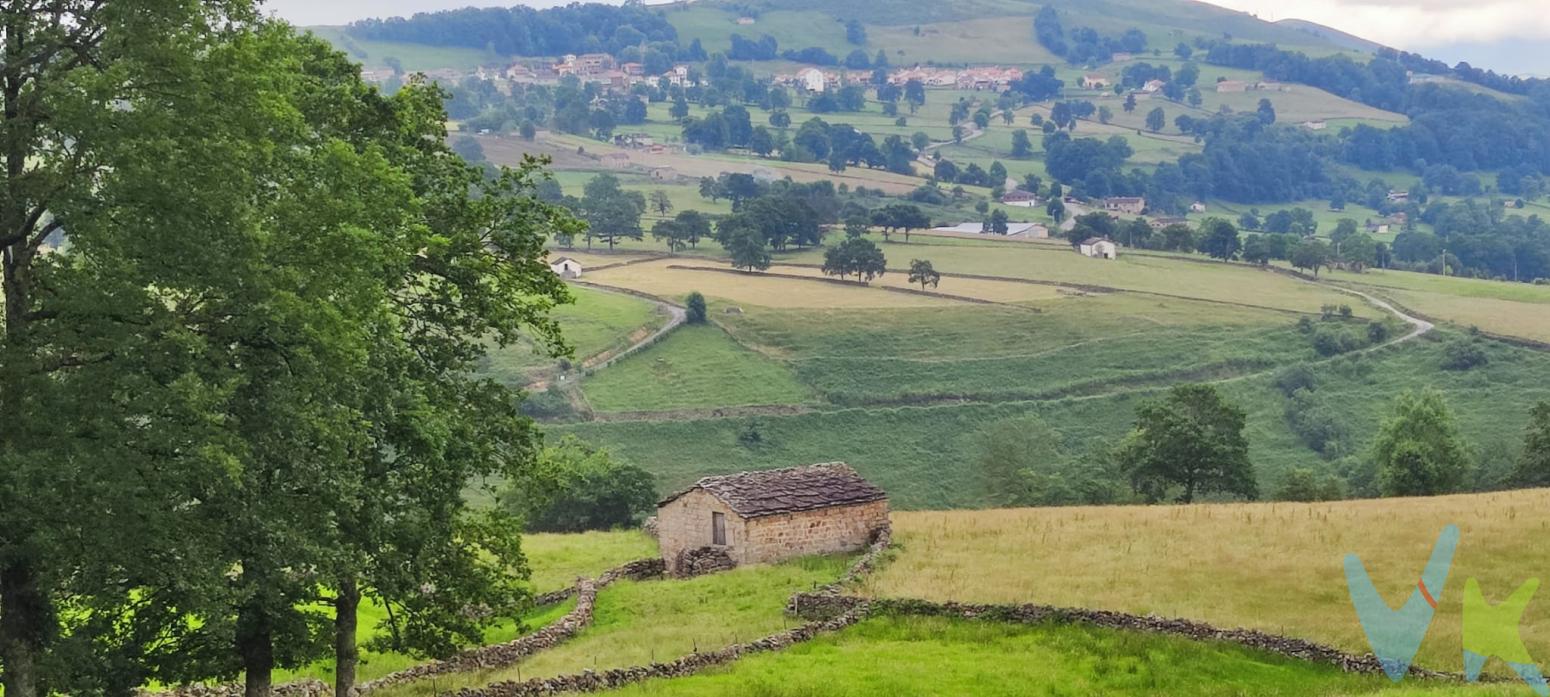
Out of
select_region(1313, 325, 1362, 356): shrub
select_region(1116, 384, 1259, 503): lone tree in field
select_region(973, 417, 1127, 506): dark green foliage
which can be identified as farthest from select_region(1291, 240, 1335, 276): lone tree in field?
select_region(1116, 384, 1259, 503): lone tree in field

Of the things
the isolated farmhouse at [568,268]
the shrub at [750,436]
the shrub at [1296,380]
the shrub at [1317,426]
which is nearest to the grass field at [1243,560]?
the shrub at [750,436]

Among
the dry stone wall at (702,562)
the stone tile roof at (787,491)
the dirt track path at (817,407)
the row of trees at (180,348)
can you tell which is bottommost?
the dirt track path at (817,407)

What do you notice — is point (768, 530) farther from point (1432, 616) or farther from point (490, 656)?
point (1432, 616)

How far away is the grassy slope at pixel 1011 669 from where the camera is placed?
90.8 ft

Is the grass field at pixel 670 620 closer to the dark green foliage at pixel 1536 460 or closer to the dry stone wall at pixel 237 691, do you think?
the dry stone wall at pixel 237 691

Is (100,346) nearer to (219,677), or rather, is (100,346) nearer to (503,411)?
(219,677)

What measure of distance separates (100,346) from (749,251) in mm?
130913

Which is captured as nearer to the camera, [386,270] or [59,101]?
[59,101]

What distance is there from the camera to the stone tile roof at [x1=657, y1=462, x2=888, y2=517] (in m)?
44.6

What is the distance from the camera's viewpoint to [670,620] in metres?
36.8

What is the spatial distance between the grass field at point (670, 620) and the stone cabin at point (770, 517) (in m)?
1.04

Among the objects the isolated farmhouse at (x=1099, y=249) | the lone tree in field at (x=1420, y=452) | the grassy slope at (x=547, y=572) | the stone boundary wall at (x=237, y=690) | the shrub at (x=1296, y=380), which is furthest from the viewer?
the isolated farmhouse at (x=1099, y=249)

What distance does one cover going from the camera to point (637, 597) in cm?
4112

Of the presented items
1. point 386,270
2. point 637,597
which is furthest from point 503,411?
point 637,597
